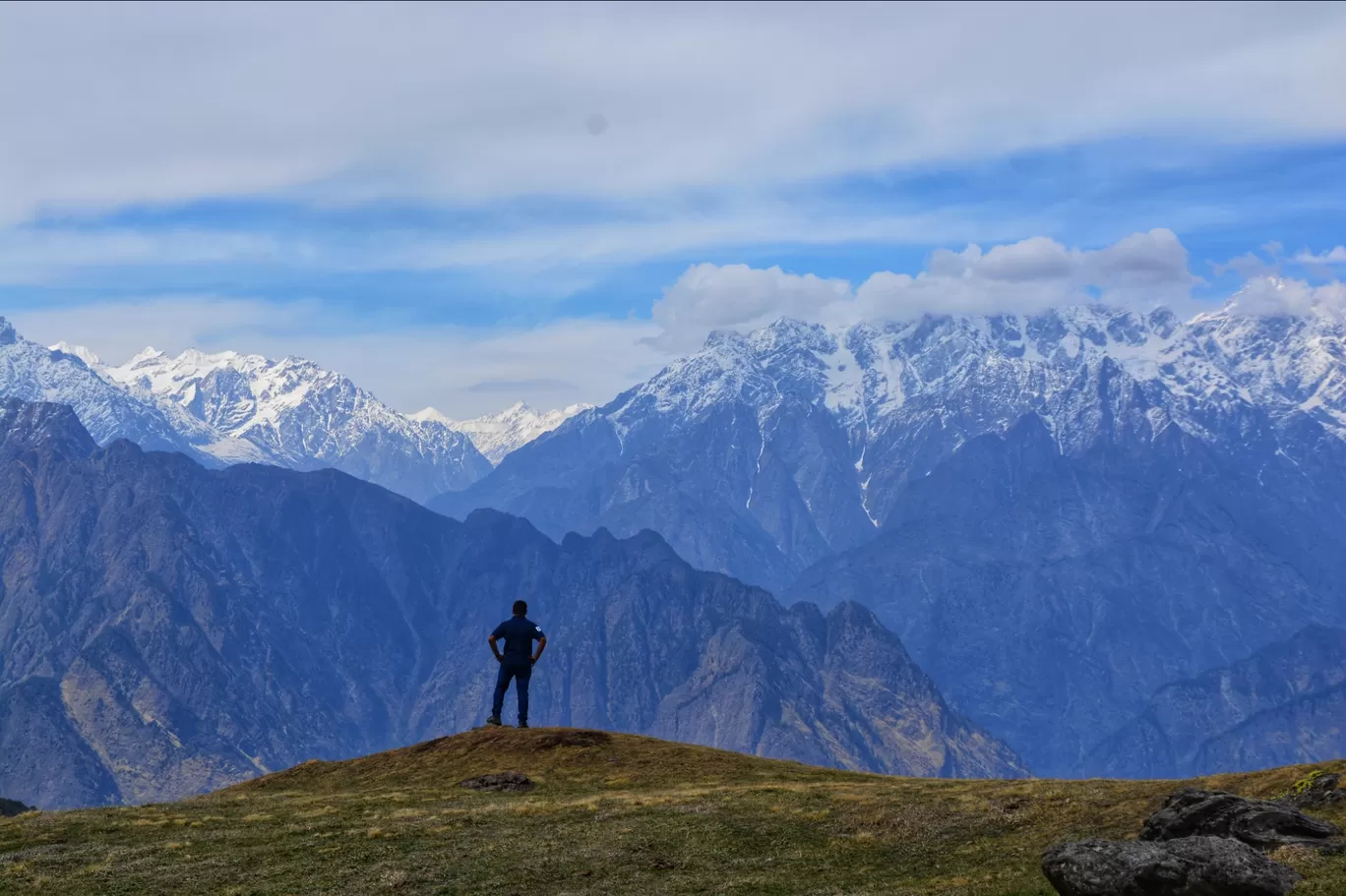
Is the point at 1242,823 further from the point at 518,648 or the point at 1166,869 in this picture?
the point at 518,648

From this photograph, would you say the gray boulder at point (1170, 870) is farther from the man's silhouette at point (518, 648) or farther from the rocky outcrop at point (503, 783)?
the man's silhouette at point (518, 648)

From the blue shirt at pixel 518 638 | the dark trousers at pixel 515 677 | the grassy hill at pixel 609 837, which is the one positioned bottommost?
the grassy hill at pixel 609 837

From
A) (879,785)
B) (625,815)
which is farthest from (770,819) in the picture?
(879,785)

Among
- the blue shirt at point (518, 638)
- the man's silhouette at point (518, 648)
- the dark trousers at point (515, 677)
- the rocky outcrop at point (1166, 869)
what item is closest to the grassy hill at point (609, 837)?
the rocky outcrop at point (1166, 869)

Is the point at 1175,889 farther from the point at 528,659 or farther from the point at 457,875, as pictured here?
the point at 528,659

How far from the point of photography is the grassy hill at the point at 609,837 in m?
33.9

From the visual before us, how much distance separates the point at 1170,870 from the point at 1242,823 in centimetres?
638

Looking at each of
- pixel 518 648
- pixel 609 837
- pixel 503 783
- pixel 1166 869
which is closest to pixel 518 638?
pixel 518 648

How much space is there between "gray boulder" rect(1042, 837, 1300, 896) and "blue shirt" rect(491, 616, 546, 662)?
3042 cm

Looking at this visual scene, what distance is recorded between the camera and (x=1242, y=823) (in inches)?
1271

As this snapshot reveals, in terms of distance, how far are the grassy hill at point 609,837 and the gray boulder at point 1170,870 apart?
1252 mm

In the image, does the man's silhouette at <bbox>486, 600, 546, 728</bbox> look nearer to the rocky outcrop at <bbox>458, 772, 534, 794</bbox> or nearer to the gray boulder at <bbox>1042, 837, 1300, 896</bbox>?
the rocky outcrop at <bbox>458, 772, 534, 794</bbox>

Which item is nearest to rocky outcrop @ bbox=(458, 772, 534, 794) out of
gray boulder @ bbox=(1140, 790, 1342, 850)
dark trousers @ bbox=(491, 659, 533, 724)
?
dark trousers @ bbox=(491, 659, 533, 724)

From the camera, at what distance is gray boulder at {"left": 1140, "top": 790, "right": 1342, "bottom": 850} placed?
104 feet
